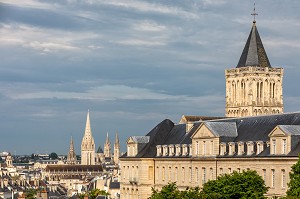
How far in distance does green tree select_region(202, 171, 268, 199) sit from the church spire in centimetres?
7175

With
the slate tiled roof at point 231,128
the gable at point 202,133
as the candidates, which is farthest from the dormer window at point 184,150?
the gable at point 202,133

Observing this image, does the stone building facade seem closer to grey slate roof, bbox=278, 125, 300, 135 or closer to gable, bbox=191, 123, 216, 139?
gable, bbox=191, 123, 216, 139

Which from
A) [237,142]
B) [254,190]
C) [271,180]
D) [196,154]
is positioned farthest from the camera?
[196,154]

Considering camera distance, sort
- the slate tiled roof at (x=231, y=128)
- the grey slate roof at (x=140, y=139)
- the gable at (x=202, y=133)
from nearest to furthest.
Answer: the slate tiled roof at (x=231, y=128) < the gable at (x=202, y=133) < the grey slate roof at (x=140, y=139)

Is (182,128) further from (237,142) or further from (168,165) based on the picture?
(237,142)

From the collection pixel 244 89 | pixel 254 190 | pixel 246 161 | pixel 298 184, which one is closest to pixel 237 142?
pixel 246 161

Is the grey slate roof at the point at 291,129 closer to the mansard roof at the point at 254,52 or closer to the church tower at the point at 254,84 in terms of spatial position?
the church tower at the point at 254,84

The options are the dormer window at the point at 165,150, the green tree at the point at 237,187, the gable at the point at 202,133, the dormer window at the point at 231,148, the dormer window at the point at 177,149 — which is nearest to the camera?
the green tree at the point at 237,187

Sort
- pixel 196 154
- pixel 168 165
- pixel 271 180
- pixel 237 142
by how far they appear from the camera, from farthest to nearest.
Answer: pixel 168 165, pixel 196 154, pixel 237 142, pixel 271 180

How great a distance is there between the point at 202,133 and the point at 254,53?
1940 inches

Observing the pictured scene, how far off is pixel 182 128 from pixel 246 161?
2653 centimetres

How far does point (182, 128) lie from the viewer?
12788 cm

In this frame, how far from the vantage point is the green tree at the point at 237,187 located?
86.3m

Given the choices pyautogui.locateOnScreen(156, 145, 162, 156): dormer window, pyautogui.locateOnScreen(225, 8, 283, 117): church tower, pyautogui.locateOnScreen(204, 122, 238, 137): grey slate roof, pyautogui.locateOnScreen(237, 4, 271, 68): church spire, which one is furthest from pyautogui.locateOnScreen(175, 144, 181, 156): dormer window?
pyautogui.locateOnScreen(237, 4, 271, 68): church spire
